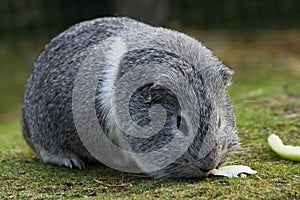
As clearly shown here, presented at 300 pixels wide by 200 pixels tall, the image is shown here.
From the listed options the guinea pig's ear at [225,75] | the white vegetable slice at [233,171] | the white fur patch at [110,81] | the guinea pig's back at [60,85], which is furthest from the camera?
the guinea pig's back at [60,85]

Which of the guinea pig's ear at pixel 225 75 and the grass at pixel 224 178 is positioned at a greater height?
the guinea pig's ear at pixel 225 75

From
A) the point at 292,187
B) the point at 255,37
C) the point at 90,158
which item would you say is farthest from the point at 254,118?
the point at 255,37

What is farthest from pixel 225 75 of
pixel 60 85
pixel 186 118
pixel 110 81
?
pixel 60 85

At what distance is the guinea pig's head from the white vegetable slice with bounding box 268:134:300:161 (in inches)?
27.5

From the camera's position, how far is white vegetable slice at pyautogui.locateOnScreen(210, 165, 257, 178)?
16.8ft

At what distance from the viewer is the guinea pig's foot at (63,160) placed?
611cm

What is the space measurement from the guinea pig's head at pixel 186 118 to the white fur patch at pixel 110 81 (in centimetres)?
31

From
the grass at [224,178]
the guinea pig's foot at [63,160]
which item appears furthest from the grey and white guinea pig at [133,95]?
the grass at [224,178]

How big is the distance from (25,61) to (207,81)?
10.2 meters

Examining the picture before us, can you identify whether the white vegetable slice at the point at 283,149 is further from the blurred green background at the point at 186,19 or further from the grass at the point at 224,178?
the blurred green background at the point at 186,19

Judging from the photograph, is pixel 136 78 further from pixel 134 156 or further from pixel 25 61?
pixel 25 61

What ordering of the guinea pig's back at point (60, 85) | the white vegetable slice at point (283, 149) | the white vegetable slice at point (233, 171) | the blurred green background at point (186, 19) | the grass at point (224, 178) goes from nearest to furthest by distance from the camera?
the grass at point (224, 178)
the white vegetable slice at point (233, 171)
the white vegetable slice at point (283, 149)
the guinea pig's back at point (60, 85)
the blurred green background at point (186, 19)

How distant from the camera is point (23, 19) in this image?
1611cm

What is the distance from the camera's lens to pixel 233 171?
5.20 metres
